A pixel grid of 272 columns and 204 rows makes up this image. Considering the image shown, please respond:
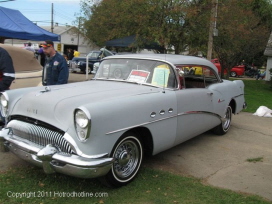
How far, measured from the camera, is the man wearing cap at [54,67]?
5.27 metres

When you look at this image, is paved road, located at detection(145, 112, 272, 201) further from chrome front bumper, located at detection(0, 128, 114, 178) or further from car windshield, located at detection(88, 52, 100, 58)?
car windshield, located at detection(88, 52, 100, 58)

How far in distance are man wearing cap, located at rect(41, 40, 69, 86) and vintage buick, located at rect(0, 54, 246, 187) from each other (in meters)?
0.68

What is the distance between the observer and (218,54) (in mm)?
17172

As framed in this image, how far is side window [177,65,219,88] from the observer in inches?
183

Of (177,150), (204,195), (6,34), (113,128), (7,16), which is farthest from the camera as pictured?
(7,16)

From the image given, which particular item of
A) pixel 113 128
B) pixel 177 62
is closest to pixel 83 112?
pixel 113 128

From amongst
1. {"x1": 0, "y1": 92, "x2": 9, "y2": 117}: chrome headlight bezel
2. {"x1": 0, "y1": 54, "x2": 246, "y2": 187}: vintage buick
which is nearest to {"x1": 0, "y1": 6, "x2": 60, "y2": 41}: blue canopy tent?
{"x1": 0, "y1": 54, "x2": 246, "y2": 187}: vintage buick

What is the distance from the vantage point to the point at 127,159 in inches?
140

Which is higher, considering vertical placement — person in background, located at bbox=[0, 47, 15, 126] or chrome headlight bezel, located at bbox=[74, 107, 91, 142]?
person in background, located at bbox=[0, 47, 15, 126]

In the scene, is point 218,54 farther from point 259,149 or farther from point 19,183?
point 19,183

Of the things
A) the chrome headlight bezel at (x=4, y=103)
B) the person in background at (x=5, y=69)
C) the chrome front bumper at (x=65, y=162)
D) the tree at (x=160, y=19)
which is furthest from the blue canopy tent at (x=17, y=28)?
the chrome front bumper at (x=65, y=162)

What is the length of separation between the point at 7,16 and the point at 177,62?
879 cm

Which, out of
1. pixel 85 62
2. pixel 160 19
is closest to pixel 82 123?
pixel 160 19

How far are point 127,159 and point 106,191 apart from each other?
0.45m
